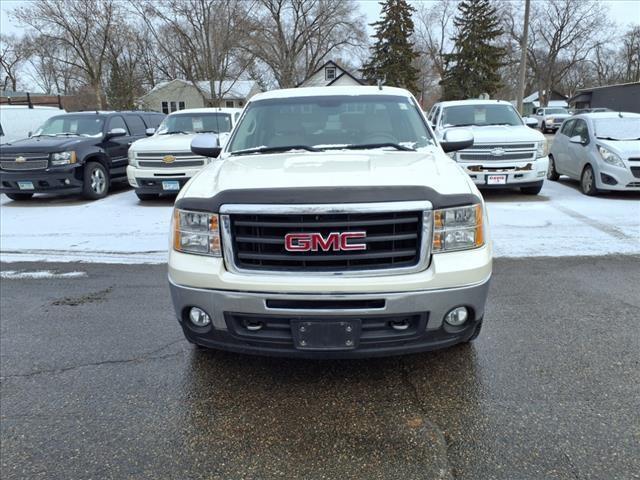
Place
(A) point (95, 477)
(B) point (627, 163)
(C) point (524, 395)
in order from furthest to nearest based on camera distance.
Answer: (B) point (627, 163) < (C) point (524, 395) < (A) point (95, 477)

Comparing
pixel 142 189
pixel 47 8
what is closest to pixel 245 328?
pixel 142 189

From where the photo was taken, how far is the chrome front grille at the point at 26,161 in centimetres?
955

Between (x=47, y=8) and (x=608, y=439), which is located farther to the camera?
(x=47, y=8)

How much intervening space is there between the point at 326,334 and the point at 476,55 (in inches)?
1794

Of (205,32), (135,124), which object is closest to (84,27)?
(205,32)

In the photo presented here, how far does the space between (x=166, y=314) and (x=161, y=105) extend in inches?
2126

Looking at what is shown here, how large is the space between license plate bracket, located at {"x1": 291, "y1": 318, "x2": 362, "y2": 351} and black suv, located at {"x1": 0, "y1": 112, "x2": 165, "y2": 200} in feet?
28.9

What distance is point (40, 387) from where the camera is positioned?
3.13 m

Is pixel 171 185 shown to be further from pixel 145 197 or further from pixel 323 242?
pixel 323 242

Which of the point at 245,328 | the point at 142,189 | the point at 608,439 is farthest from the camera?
the point at 142,189

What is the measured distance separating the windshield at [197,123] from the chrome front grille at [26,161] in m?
Answer: 2.31

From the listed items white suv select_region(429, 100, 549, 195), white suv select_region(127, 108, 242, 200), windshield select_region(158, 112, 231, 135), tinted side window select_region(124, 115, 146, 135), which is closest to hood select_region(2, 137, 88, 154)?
white suv select_region(127, 108, 242, 200)

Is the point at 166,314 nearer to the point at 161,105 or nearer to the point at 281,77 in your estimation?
the point at 281,77

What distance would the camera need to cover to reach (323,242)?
255cm
